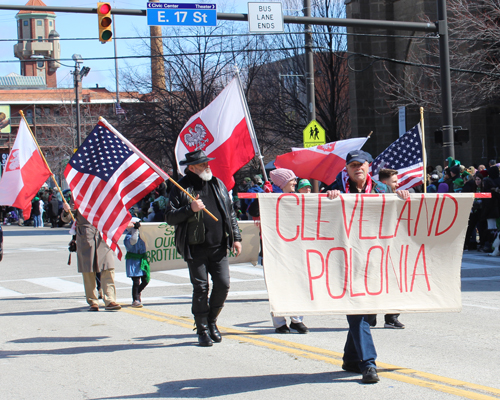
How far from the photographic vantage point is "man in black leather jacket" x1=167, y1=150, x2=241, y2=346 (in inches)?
262

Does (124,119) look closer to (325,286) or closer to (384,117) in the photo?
(384,117)

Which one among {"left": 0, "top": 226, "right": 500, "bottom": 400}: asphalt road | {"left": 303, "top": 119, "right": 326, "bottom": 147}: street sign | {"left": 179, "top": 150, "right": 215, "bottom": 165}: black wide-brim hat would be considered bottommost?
{"left": 0, "top": 226, "right": 500, "bottom": 400}: asphalt road

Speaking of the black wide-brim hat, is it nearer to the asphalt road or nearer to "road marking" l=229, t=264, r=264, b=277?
the asphalt road

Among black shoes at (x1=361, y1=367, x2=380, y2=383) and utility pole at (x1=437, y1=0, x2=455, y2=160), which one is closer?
black shoes at (x1=361, y1=367, x2=380, y2=383)

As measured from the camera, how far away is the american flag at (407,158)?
10.5 metres

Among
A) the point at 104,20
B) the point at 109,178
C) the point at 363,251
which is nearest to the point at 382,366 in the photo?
the point at 363,251

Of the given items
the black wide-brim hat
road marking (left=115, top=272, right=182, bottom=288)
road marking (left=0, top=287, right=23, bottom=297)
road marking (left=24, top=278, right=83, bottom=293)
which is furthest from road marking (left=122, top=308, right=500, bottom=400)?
road marking (left=0, top=287, right=23, bottom=297)

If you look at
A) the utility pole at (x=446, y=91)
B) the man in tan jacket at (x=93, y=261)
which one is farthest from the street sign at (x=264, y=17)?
the man in tan jacket at (x=93, y=261)

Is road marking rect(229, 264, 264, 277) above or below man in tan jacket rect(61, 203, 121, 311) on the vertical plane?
below

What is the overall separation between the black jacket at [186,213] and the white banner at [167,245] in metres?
3.52

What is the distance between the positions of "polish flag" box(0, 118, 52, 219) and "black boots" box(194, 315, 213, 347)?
2957 millimetres

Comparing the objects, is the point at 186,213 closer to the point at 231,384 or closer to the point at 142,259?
the point at 231,384

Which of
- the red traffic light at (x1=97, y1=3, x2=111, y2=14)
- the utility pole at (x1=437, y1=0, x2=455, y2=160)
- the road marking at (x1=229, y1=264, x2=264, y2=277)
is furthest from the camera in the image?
the utility pole at (x1=437, y1=0, x2=455, y2=160)

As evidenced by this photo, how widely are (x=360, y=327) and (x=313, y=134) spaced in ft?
44.2
